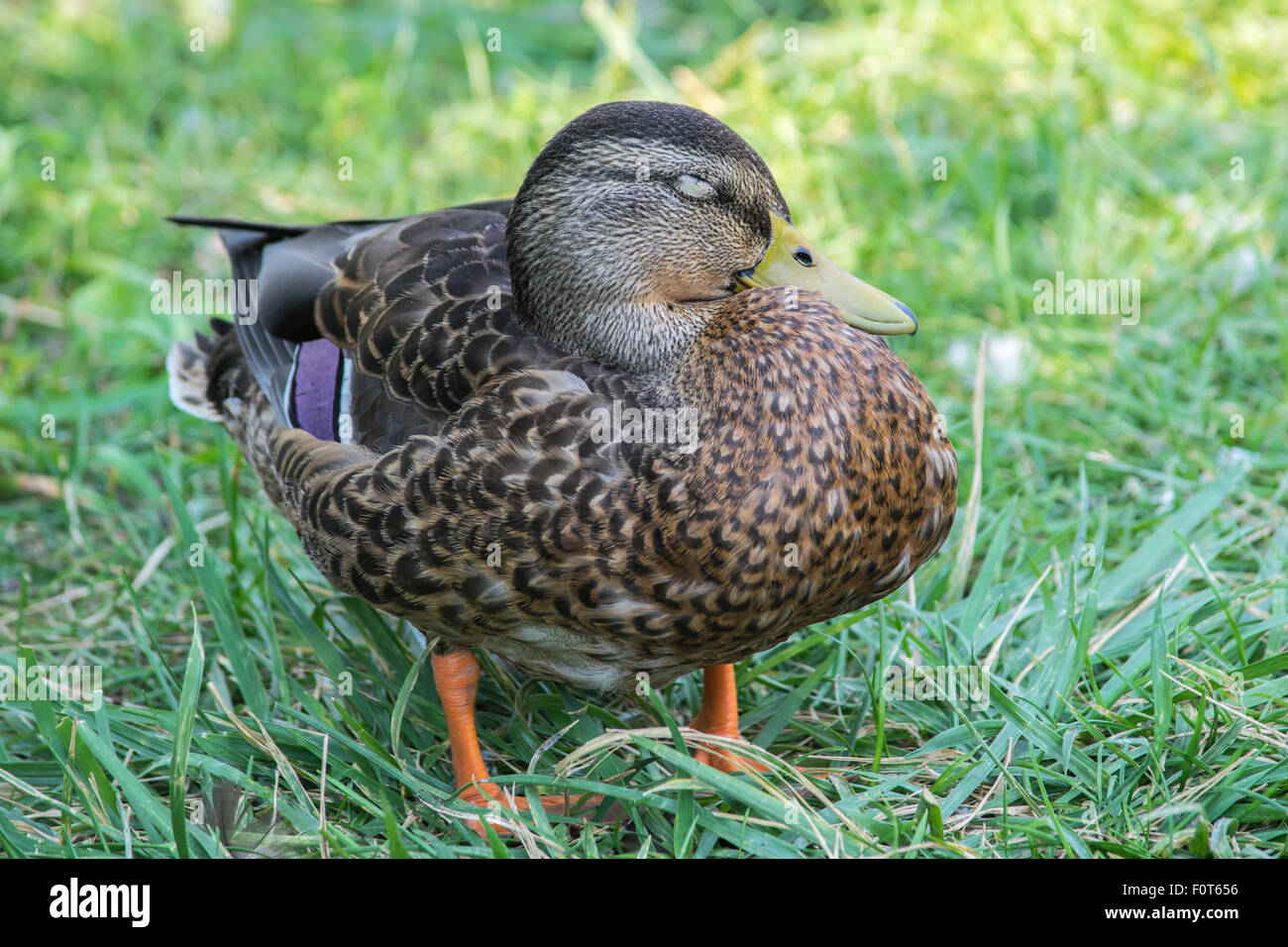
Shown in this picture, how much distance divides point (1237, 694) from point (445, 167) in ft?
11.6

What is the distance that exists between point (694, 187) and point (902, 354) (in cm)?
168

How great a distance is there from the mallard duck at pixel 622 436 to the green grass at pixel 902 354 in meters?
0.25

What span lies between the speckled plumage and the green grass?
0.26 meters

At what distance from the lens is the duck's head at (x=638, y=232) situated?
7.38 feet

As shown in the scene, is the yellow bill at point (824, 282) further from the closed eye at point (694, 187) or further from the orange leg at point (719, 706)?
the orange leg at point (719, 706)

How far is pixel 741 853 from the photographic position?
7.33 ft

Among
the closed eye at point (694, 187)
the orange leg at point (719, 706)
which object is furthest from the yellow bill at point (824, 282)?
the orange leg at point (719, 706)

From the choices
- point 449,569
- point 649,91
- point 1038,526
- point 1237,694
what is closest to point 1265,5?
point 649,91

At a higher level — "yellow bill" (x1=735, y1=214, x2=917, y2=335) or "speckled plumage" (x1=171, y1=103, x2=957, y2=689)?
"yellow bill" (x1=735, y1=214, x2=917, y2=335)

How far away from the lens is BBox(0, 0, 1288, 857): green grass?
90.9 inches

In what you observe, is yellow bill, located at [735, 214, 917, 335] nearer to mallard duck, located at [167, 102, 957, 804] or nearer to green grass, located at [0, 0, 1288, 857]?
mallard duck, located at [167, 102, 957, 804]

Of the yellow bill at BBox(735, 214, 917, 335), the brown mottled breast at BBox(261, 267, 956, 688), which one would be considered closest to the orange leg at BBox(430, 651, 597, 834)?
the brown mottled breast at BBox(261, 267, 956, 688)

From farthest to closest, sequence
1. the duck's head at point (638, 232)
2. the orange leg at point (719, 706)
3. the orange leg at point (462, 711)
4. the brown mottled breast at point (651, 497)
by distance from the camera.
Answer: the orange leg at point (719, 706) < the orange leg at point (462, 711) < the duck's head at point (638, 232) < the brown mottled breast at point (651, 497)
